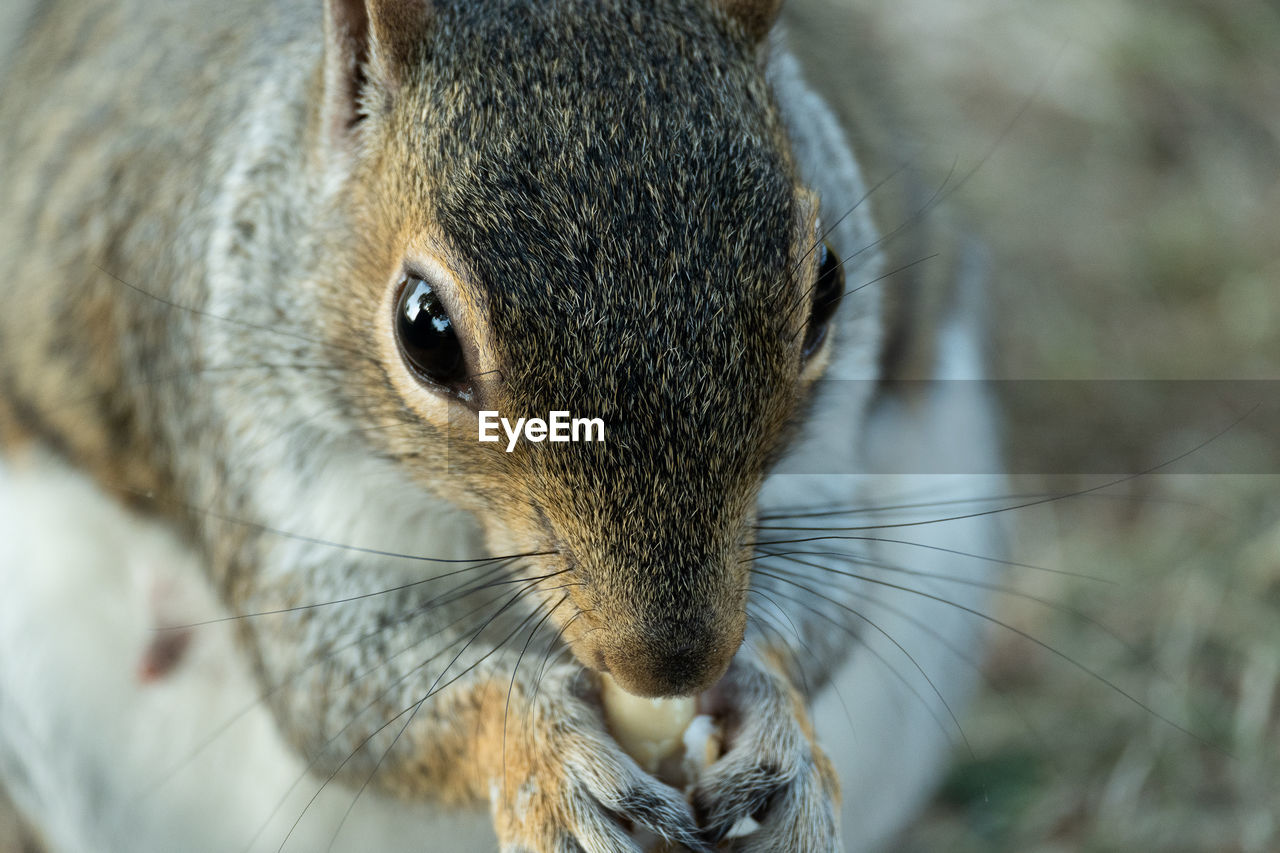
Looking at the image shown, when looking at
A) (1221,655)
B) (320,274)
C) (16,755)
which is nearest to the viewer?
(320,274)

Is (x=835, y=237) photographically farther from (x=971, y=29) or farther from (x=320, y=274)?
(x=971, y=29)

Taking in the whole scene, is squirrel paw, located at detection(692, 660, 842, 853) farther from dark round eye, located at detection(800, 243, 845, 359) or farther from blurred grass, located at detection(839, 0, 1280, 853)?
blurred grass, located at detection(839, 0, 1280, 853)

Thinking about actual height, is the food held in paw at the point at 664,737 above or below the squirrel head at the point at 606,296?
below

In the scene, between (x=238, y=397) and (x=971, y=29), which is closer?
(x=238, y=397)

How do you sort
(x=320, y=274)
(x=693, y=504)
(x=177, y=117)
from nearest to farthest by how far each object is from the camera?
1. (x=693, y=504)
2. (x=320, y=274)
3. (x=177, y=117)

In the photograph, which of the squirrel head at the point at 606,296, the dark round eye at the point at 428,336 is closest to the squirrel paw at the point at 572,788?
the squirrel head at the point at 606,296

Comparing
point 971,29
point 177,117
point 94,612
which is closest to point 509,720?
point 94,612

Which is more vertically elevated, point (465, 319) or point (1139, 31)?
point (1139, 31)

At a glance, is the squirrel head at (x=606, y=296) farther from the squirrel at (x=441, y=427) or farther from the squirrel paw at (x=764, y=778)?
the squirrel paw at (x=764, y=778)
